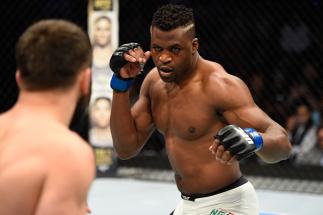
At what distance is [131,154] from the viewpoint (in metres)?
2.26

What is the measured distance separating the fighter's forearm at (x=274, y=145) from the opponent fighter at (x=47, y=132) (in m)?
0.79

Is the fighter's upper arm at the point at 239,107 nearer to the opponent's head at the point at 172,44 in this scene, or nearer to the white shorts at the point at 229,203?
the opponent's head at the point at 172,44

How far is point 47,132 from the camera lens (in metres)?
1.19

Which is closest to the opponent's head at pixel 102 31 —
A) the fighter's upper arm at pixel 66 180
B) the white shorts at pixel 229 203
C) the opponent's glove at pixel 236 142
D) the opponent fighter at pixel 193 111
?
the opponent fighter at pixel 193 111

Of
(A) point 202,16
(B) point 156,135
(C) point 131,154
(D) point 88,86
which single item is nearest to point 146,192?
(B) point 156,135

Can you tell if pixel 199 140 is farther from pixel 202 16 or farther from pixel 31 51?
pixel 202 16

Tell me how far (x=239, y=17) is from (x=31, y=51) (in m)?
3.65

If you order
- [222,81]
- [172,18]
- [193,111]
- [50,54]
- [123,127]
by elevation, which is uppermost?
[50,54]

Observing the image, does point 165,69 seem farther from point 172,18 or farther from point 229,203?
point 229,203

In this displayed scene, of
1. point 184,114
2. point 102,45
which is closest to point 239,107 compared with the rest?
point 184,114

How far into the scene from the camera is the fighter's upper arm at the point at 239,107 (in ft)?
6.44

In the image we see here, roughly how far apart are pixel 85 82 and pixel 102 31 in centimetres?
313

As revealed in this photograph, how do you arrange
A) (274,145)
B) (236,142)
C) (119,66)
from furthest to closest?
1. (119,66)
2. (274,145)
3. (236,142)

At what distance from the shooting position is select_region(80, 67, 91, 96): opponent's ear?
1253 millimetres
